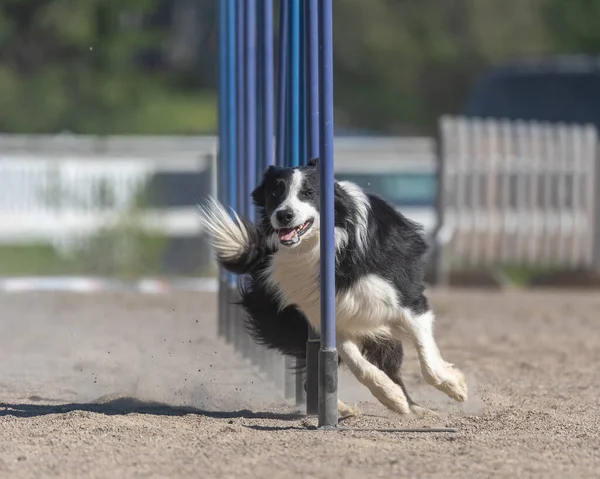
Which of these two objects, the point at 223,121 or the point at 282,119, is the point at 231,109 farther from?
the point at 282,119

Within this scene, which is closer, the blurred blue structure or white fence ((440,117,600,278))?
the blurred blue structure

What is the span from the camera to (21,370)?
730 centimetres

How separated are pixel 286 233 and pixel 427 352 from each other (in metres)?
0.95

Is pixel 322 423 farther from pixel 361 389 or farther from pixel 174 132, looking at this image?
pixel 174 132

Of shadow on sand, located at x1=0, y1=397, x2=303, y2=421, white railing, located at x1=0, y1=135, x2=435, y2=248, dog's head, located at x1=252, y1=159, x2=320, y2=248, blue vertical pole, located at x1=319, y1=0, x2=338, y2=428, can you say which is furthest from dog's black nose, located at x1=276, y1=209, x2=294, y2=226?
white railing, located at x1=0, y1=135, x2=435, y2=248

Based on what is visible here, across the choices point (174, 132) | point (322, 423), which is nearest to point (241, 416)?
point (322, 423)

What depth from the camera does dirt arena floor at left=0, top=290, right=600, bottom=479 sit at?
4547 millimetres

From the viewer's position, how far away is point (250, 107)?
24.3 feet

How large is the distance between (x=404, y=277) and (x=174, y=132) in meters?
23.5

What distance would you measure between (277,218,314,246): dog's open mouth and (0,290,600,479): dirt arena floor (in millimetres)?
845

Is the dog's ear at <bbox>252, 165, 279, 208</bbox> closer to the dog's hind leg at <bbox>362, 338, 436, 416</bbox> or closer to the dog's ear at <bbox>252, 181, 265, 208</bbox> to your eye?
the dog's ear at <bbox>252, 181, 265, 208</bbox>

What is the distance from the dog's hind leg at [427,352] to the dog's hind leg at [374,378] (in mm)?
184

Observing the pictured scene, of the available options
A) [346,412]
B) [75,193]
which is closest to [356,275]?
[346,412]

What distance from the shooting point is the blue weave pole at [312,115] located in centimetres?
536
